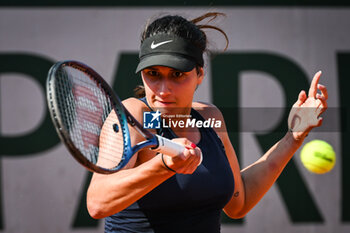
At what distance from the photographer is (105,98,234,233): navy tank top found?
1.74 m

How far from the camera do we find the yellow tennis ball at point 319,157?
112 inches

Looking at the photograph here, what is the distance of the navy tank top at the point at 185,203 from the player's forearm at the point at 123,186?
0.18 meters

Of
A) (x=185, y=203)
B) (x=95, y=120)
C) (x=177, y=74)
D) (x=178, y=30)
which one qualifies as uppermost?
(x=178, y=30)

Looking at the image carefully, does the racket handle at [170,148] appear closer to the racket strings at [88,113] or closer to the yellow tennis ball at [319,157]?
the racket strings at [88,113]

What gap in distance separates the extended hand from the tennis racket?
31.1 inches

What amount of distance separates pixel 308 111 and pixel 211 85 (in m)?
2.21

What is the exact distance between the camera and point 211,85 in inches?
168

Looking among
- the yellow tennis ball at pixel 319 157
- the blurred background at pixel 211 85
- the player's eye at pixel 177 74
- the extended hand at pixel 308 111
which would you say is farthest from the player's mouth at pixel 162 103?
the blurred background at pixel 211 85

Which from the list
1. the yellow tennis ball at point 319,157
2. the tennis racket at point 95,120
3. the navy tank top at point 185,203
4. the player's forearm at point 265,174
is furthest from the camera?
the yellow tennis ball at point 319,157

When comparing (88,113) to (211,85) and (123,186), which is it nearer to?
(123,186)

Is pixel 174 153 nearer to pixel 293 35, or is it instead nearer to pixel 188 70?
pixel 188 70

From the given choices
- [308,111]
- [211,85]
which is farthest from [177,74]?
[211,85]

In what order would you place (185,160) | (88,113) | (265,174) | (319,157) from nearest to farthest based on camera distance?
(185,160) < (88,113) < (265,174) < (319,157)

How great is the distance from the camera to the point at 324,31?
438 cm
